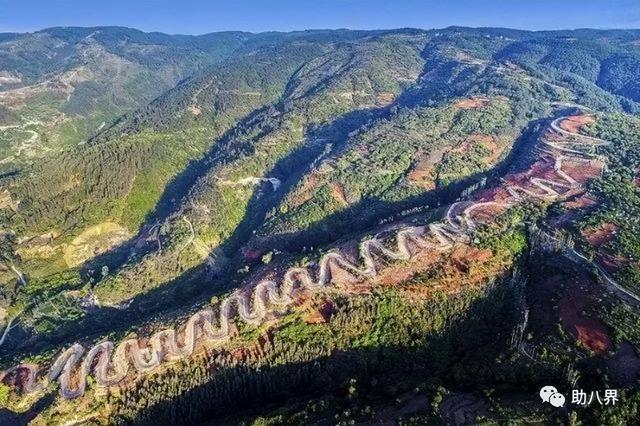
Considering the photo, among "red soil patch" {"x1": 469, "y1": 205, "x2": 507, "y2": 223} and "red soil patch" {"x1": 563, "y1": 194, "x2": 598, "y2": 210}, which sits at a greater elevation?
"red soil patch" {"x1": 563, "y1": 194, "x2": 598, "y2": 210}

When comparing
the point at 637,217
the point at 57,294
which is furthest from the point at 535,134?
the point at 57,294

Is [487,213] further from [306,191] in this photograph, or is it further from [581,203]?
[306,191]

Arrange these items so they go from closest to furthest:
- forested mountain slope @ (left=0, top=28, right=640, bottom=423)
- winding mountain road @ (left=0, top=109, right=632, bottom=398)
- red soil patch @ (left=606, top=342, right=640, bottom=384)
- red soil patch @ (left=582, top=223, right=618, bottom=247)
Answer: red soil patch @ (left=606, top=342, right=640, bottom=384), forested mountain slope @ (left=0, top=28, right=640, bottom=423), winding mountain road @ (left=0, top=109, right=632, bottom=398), red soil patch @ (left=582, top=223, right=618, bottom=247)

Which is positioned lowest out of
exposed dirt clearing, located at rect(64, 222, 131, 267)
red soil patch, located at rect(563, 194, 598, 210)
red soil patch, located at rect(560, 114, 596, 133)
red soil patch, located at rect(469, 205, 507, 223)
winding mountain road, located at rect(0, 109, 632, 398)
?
exposed dirt clearing, located at rect(64, 222, 131, 267)

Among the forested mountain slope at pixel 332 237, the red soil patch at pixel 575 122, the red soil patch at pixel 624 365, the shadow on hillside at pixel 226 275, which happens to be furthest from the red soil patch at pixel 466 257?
the red soil patch at pixel 575 122

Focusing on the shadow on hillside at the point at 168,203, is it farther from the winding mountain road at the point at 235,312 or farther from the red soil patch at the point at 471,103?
the red soil patch at the point at 471,103

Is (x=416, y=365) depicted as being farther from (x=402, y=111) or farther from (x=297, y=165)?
(x=402, y=111)

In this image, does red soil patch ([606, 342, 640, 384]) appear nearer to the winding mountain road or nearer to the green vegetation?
the green vegetation

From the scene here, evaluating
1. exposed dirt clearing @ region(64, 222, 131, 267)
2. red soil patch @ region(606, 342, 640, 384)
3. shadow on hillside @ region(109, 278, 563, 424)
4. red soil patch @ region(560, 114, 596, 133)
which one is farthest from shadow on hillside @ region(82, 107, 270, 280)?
red soil patch @ region(560, 114, 596, 133)
